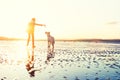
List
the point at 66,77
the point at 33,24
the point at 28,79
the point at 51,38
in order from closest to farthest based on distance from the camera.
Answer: the point at 28,79
the point at 66,77
the point at 33,24
the point at 51,38

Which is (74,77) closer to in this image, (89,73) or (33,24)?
(89,73)

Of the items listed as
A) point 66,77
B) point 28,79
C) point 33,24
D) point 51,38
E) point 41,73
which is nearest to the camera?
point 28,79

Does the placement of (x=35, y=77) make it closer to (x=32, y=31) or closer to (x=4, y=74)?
(x=4, y=74)

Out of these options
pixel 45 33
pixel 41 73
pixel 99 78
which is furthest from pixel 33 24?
pixel 99 78

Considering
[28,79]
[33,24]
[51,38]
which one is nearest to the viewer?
[28,79]

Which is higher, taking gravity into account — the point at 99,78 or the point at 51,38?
the point at 51,38

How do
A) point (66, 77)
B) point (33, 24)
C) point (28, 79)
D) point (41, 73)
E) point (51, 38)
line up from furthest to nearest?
1. point (51, 38)
2. point (33, 24)
3. point (41, 73)
4. point (66, 77)
5. point (28, 79)

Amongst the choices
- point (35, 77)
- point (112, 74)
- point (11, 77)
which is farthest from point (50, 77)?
point (112, 74)

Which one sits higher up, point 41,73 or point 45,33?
point 45,33

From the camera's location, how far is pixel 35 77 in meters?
14.8

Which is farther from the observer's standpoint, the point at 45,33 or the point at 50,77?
the point at 45,33

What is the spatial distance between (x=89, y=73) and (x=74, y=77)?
1.76 metres

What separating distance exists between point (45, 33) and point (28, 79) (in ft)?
57.0

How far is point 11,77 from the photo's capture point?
14.8 meters
